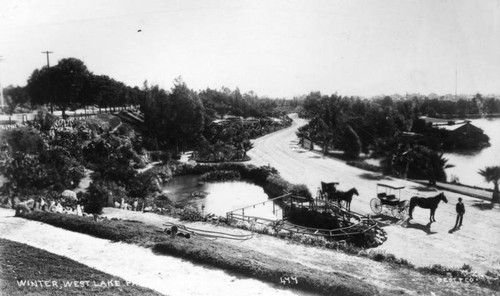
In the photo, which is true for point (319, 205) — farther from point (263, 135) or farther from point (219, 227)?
point (263, 135)

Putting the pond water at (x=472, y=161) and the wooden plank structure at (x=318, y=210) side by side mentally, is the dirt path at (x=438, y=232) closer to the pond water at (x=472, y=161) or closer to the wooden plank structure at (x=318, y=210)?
the wooden plank structure at (x=318, y=210)

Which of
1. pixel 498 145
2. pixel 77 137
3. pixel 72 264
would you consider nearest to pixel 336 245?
pixel 72 264

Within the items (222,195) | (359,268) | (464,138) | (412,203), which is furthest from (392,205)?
(464,138)

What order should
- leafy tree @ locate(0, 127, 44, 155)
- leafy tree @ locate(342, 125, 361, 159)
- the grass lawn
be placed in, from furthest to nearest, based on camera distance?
leafy tree @ locate(342, 125, 361, 159), leafy tree @ locate(0, 127, 44, 155), the grass lawn

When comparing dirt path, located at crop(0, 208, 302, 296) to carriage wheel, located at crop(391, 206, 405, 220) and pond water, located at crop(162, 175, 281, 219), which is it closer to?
pond water, located at crop(162, 175, 281, 219)

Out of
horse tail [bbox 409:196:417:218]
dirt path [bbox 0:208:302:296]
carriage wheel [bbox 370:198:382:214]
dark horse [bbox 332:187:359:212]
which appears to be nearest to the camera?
dirt path [bbox 0:208:302:296]

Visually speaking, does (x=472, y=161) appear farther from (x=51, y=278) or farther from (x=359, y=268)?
(x=51, y=278)

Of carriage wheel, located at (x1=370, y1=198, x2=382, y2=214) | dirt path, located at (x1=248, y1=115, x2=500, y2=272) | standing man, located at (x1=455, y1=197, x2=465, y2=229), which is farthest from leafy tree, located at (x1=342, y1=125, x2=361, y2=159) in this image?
standing man, located at (x1=455, y1=197, x2=465, y2=229)
